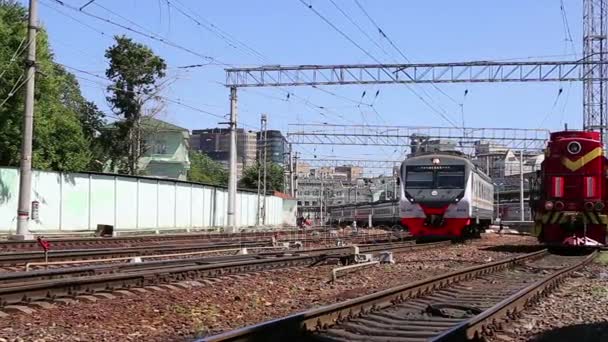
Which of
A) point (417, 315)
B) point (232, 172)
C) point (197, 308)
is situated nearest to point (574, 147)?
point (417, 315)

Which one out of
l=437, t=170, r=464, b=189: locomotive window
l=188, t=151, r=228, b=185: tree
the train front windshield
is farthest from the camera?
l=188, t=151, r=228, b=185: tree

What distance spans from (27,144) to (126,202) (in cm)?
1263

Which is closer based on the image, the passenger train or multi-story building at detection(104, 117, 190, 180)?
the passenger train

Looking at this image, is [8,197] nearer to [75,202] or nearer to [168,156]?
[75,202]

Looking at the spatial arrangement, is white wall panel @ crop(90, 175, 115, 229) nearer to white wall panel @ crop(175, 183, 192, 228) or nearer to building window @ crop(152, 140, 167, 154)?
white wall panel @ crop(175, 183, 192, 228)

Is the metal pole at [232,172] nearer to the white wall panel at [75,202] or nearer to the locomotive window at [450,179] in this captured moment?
the white wall panel at [75,202]

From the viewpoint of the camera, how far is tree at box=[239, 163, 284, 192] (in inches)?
3405

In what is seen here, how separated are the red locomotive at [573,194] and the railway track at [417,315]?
8911mm

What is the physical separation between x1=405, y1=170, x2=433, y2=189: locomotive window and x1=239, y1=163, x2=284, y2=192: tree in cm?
5481

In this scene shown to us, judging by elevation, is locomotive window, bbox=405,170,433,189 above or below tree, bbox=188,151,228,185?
Result: below

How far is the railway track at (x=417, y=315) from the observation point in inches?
319

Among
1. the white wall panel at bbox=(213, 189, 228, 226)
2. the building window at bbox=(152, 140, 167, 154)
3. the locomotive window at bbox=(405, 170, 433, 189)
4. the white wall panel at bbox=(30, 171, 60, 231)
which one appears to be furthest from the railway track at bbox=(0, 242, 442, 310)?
the building window at bbox=(152, 140, 167, 154)

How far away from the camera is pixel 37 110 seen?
119 ft

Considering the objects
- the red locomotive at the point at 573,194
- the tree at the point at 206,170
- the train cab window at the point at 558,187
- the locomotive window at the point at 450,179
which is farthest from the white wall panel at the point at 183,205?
the tree at the point at 206,170
